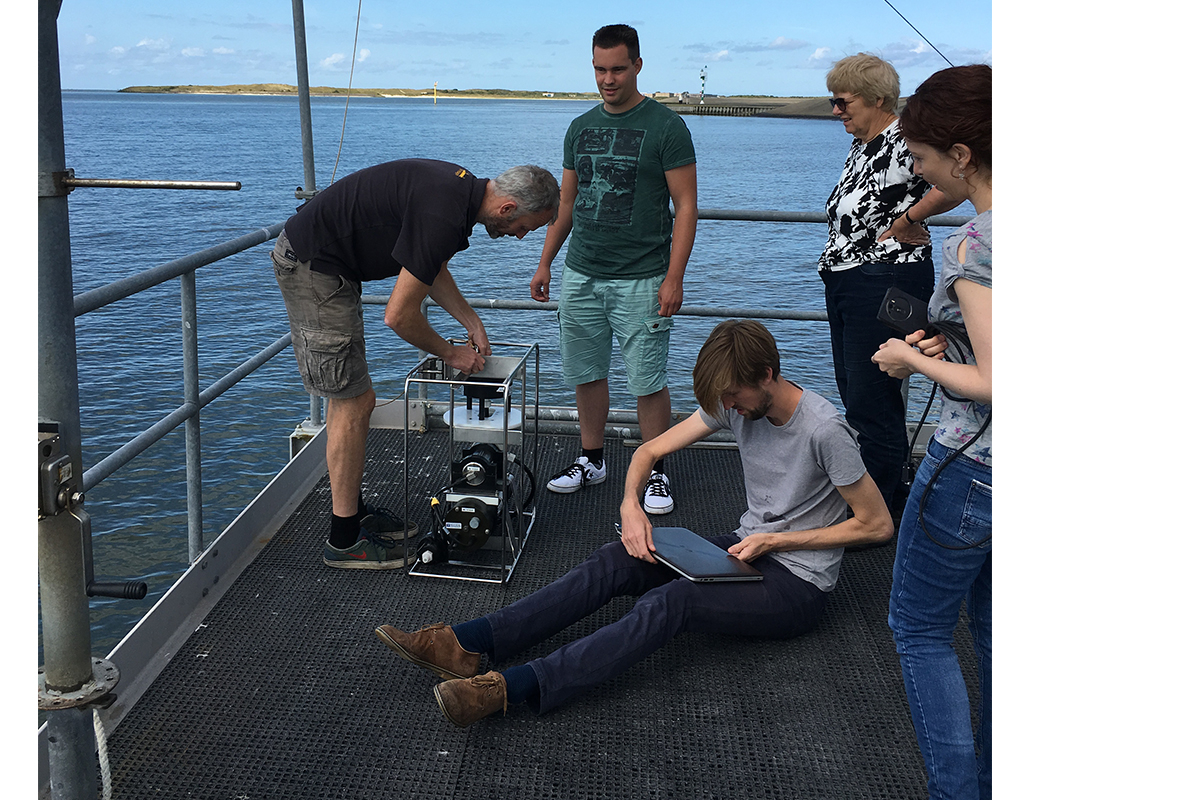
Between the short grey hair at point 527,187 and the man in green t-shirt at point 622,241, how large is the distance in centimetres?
60

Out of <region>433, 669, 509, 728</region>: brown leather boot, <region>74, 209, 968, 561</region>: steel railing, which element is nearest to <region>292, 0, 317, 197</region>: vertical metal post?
<region>74, 209, 968, 561</region>: steel railing

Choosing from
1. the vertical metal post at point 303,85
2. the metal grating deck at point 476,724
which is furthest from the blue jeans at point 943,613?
the vertical metal post at point 303,85

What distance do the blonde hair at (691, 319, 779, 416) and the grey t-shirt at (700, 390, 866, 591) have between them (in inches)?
6.2

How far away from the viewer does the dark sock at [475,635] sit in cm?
219

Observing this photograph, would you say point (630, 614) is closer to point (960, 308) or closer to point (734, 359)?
point (734, 359)

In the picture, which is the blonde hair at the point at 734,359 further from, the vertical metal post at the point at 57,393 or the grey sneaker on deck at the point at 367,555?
the vertical metal post at the point at 57,393

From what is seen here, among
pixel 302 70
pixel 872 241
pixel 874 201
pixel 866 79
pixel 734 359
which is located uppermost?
pixel 302 70

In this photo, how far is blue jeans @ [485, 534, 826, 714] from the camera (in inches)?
82.0

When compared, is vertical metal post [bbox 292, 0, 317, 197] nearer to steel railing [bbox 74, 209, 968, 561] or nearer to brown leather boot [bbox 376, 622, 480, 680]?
steel railing [bbox 74, 209, 968, 561]

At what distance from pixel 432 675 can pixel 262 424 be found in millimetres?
8687

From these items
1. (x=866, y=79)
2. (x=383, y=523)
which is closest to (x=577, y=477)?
(x=383, y=523)

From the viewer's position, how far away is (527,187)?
2404 millimetres

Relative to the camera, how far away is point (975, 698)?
218 centimetres

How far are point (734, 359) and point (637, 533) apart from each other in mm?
490
